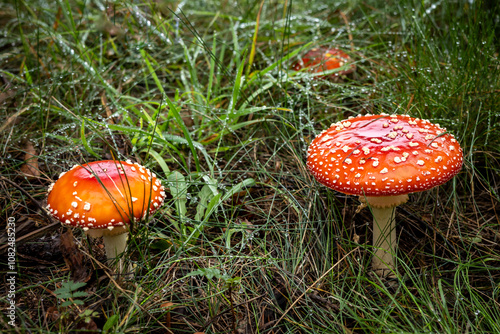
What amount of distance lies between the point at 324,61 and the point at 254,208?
1.73m

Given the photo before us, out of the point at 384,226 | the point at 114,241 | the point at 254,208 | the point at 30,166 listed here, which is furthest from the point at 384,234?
the point at 30,166

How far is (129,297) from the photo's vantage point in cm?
195

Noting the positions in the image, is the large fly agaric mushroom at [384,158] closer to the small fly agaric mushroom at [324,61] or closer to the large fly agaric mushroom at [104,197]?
the large fly agaric mushroom at [104,197]

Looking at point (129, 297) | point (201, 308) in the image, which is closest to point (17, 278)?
point (129, 297)

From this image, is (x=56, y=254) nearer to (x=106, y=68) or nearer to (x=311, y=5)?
(x=106, y=68)

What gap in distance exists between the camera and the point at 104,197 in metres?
1.96

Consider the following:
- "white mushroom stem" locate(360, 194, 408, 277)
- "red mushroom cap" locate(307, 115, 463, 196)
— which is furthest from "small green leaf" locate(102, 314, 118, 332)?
"white mushroom stem" locate(360, 194, 408, 277)

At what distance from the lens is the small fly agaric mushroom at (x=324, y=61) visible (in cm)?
379

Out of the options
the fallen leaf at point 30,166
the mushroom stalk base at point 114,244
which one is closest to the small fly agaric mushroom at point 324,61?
the mushroom stalk base at point 114,244

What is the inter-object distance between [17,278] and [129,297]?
809mm

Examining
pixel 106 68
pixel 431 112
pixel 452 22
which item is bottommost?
pixel 431 112

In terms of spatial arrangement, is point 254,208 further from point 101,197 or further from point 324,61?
point 324,61

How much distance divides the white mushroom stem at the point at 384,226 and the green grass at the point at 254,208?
117 mm

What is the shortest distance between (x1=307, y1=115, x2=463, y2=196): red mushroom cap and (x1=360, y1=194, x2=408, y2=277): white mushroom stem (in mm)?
322
